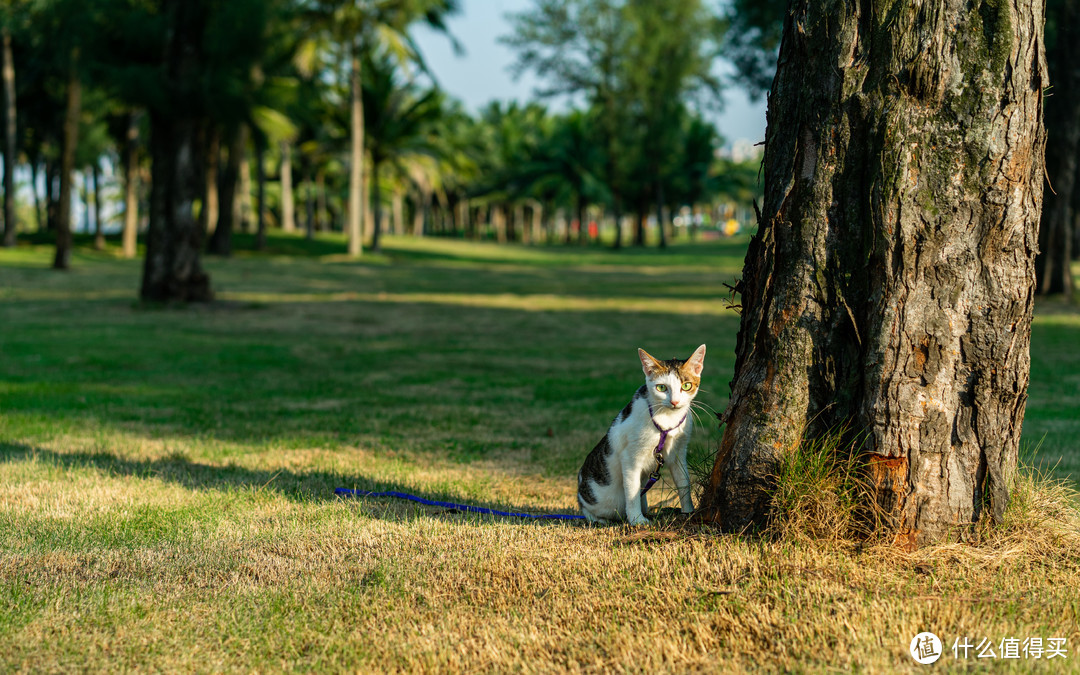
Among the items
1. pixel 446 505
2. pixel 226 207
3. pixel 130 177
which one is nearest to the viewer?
pixel 446 505

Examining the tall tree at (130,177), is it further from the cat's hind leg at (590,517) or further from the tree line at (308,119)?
the cat's hind leg at (590,517)

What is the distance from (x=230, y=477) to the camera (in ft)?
18.0

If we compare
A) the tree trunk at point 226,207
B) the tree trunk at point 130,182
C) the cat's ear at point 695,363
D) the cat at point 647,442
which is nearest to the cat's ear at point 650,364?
the cat at point 647,442

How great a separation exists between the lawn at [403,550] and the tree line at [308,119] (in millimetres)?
1645

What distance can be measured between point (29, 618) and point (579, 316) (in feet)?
46.6

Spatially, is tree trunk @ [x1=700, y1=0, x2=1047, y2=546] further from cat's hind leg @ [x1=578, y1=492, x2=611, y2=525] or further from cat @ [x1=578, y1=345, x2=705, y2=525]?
cat's hind leg @ [x1=578, y1=492, x2=611, y2=525]

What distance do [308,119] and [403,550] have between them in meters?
33.2

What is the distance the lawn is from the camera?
310 cm

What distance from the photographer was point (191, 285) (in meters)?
16.2

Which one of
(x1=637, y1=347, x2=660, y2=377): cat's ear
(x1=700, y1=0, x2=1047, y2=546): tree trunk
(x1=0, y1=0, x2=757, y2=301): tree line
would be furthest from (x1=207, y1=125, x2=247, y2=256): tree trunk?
(x1=700, y1=0, x2=1047, y2=546): tree trunk

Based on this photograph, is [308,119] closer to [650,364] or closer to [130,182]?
[130,182]

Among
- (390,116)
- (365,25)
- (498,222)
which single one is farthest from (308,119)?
(498,222)

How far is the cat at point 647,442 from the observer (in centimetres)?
404

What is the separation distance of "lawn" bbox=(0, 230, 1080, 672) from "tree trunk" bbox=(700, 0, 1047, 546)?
41 centimetres
